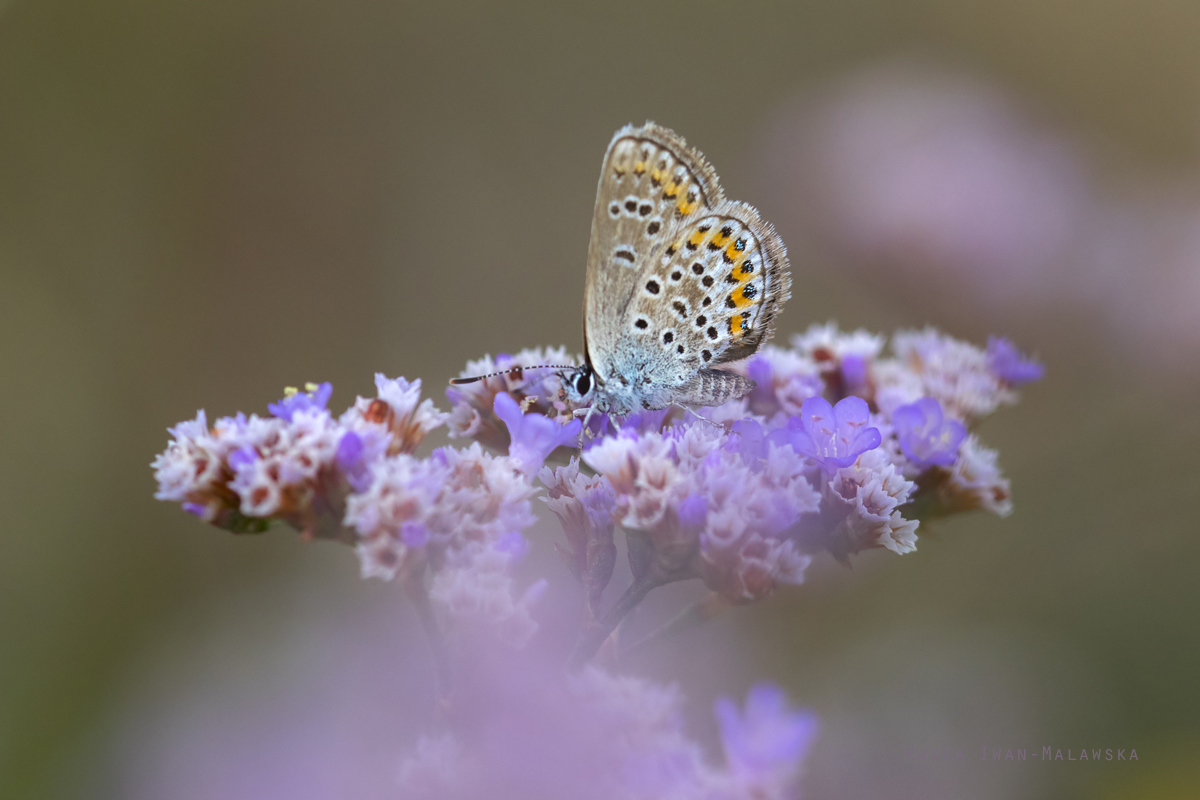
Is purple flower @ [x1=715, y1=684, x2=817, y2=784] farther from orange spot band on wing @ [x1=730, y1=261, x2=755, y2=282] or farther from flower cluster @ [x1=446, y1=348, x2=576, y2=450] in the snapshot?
orange spot band on wing @ [x1=730, y1=261, x2=755, y2=282]

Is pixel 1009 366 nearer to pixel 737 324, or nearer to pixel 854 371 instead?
pixel 854 371

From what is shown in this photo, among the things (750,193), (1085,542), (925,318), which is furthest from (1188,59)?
(1085,542)

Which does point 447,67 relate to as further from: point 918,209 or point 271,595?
point 271,595

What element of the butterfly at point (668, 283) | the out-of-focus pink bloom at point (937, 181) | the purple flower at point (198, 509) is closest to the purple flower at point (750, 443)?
the butterfly at point (668, 283)

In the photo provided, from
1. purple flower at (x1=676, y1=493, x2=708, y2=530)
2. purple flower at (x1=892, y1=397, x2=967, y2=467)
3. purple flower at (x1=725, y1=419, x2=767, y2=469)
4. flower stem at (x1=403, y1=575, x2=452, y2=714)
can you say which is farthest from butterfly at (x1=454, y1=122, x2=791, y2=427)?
flower stem at (x1=403, y1=575, x2=452, y2=714)

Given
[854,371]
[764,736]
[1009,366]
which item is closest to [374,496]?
[764,736]

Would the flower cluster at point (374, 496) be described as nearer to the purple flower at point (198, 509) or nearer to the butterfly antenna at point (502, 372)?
the purple flower at point (198, 509)
